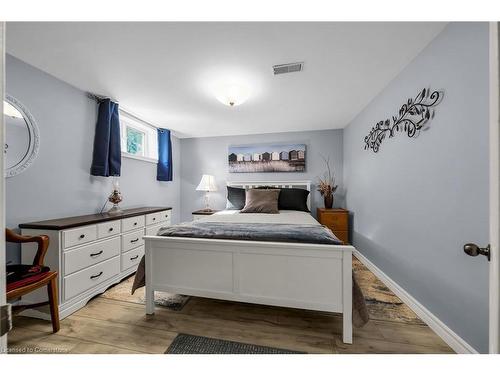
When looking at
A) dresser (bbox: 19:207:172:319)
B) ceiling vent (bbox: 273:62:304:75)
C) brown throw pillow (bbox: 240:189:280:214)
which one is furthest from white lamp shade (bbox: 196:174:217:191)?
ceiling vent (bbox: 273:62:304:75)

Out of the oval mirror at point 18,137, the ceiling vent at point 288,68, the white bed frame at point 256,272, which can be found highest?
the ceiling vent at point 288,68

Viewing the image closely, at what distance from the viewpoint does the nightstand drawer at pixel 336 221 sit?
3184mm

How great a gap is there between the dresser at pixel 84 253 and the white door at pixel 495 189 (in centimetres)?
253

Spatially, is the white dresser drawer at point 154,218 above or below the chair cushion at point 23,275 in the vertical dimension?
above

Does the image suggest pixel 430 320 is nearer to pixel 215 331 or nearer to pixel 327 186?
pixel 215 331

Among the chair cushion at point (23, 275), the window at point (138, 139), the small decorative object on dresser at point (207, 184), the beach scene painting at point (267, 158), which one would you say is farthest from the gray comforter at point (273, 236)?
the beach scene painting at point (267, 158)

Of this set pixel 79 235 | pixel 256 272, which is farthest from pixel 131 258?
pixel 256 272

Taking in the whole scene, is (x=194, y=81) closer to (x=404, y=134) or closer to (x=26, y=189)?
(x=26, y=189)

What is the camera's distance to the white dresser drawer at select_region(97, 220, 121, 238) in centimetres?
201

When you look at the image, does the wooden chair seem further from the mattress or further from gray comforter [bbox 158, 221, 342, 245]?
the mattress

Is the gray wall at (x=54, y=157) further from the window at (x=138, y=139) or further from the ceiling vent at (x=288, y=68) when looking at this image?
the ceiling vent at (x=288, y=68)

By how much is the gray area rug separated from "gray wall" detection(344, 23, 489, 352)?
1171 mm

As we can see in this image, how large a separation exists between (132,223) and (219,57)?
6.82 feet

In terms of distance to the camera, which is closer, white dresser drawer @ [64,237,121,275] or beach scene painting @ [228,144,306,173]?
white dresser drawer @ [64,237,121,275]
